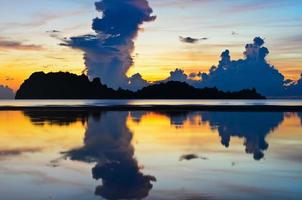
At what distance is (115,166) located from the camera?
2311 cm

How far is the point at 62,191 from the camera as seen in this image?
17.0 m

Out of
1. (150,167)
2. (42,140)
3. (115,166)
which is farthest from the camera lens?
(42,140)

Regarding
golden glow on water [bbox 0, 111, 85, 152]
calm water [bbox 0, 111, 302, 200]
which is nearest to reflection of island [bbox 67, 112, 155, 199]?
calm water [bbox 0, 111, 302, 200]

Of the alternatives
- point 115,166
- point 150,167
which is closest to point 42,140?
point 115,166

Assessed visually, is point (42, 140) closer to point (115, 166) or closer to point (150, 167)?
point (115, 166)

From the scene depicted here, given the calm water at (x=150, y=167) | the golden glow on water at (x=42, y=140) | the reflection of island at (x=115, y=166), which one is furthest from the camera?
the golden glow on water at (x=42, y=140)

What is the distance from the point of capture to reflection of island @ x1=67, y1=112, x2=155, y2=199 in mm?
17047

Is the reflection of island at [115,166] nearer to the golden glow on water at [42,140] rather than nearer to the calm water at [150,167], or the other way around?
the calm water at [150,167]

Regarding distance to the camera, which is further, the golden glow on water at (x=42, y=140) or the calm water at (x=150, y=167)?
the golden glow on water at (x=42, y=140)

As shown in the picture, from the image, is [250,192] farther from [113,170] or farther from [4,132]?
[4,132]

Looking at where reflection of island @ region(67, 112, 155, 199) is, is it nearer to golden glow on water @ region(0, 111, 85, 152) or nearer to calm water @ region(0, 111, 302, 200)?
calm water @ region(0, 111, 302, 200)

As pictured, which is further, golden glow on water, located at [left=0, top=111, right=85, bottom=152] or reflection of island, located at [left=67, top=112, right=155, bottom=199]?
golden glow on water, located at [left=0, top=111, right=85, bottom=152]

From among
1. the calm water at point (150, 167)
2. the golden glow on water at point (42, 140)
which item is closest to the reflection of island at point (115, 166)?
the calm water at point (150, 167)

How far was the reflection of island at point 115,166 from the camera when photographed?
17.0 metres
